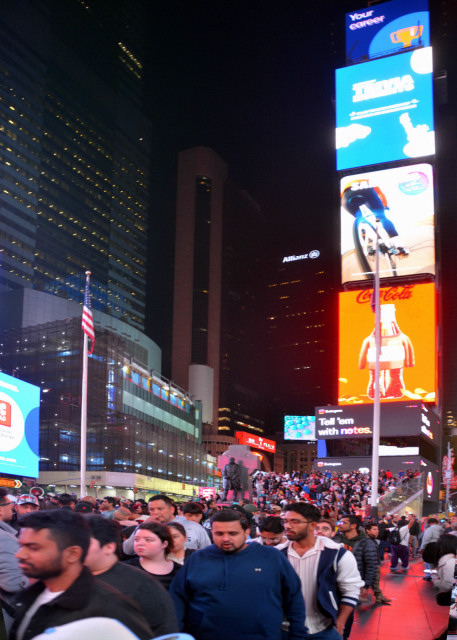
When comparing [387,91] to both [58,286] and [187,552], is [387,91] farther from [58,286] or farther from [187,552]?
[58,286]

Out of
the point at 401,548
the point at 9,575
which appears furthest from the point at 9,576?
the point at 401,548

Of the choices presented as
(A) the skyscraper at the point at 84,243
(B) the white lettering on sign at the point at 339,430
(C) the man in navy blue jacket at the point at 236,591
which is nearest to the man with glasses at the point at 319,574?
(C) the man in navy blue jacket at the point at 236,591

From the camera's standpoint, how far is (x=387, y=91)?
65625 millimetres

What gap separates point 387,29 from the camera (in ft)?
231

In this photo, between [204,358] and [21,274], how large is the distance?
71.8m

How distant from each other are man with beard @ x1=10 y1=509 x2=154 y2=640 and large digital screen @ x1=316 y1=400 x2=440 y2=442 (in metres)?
51.5

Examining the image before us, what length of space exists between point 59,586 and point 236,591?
1985 millimetres

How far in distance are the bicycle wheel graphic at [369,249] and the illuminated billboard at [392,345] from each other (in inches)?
67.0

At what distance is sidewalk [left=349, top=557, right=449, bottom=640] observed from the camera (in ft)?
34.8

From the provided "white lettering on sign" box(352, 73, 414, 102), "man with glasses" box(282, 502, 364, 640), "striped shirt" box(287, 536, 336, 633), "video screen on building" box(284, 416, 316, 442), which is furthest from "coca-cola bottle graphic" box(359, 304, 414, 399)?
"video screen on building" box(284, 416, 316, 442)

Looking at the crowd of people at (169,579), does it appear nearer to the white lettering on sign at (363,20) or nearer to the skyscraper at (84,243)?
the skyscraper at (84,243)

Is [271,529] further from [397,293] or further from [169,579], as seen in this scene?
[397,293]

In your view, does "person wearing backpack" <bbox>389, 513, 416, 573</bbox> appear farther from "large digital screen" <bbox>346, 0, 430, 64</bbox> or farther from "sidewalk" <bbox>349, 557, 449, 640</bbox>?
"large digital screen" <bbox>346, 0, 430, 64</bbox>

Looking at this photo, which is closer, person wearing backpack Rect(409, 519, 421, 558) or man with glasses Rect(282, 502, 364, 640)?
man with glasses Rect(282, 502, 364, 640)
